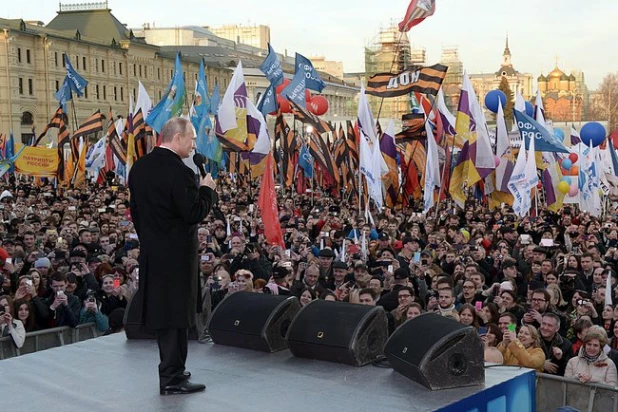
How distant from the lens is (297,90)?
2242cm

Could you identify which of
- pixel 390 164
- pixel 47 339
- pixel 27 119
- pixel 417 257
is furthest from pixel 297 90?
pixel 27 119

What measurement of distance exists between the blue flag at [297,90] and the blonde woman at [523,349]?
49.9 ft

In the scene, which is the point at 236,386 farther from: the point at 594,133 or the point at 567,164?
the point at 567,164

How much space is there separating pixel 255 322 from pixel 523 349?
237 centimetres

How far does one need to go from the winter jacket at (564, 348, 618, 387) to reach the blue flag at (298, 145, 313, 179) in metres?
21.4

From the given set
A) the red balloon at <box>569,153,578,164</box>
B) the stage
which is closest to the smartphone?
the stage

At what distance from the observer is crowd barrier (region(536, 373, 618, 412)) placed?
257 inches

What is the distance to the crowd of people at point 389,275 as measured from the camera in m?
7.91

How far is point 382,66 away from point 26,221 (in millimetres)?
65532

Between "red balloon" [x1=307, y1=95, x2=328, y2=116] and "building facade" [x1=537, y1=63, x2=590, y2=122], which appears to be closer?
"red balloon" [x1=307, y1=95, x2=328, y2=116]

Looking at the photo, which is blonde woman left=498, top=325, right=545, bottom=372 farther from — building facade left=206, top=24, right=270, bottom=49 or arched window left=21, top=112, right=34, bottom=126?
building facade left=206, top=24, right=270, bottom=49

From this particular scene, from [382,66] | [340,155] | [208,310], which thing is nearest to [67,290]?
[208,310]

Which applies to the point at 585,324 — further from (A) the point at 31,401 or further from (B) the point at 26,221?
(B) the point at 26,221

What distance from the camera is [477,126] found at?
60.5 ft
